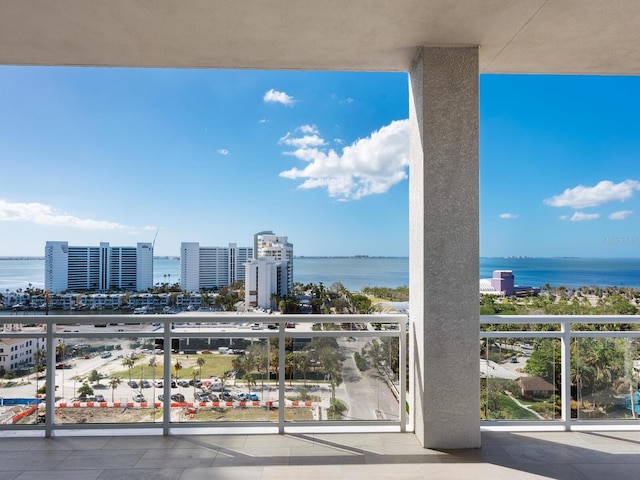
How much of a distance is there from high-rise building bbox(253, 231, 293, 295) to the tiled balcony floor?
5.87ft

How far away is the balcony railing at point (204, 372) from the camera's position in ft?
11.1

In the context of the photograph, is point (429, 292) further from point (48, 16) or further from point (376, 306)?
point (48, 16)

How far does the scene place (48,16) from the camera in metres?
2.60

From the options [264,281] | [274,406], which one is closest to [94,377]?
[274,406]

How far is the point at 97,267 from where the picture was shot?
15.4 feet

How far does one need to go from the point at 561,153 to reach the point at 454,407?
6531 mm

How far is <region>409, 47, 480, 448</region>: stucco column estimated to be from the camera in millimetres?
3010

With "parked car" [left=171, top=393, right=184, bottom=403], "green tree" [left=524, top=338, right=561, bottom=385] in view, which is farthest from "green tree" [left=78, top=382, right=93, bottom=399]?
"green tree" [left=524, top=338, right=561, bottom=385]

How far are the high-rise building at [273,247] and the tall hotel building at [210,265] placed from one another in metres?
0.15

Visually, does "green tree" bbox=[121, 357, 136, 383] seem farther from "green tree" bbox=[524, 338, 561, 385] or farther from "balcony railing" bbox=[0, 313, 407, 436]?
"green tree" bbox=[524, 338, 561, 385]

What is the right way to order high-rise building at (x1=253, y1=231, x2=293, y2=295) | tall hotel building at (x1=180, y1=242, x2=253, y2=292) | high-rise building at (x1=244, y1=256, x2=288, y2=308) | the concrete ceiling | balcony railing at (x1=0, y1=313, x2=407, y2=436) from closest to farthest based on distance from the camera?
the concrete ceiling
balcony railing at (x1=0, y1=313, x2=407, y2=436)
high-rise building at (x1=244, y1=256, x2=288, y2=308)
tall hotel building at (x1=180, y1=242, x2=253, y2=292)
high-rise building at (x1=253, y1=231, x2=293, y2=295)

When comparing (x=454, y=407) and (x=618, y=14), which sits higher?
(x=618, y=14)

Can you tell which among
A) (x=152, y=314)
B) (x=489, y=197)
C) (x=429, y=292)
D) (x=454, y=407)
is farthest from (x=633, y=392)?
(x=489, y=197)

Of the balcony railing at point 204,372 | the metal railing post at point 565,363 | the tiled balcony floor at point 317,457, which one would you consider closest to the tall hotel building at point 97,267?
the balcony railing at point 204,372
